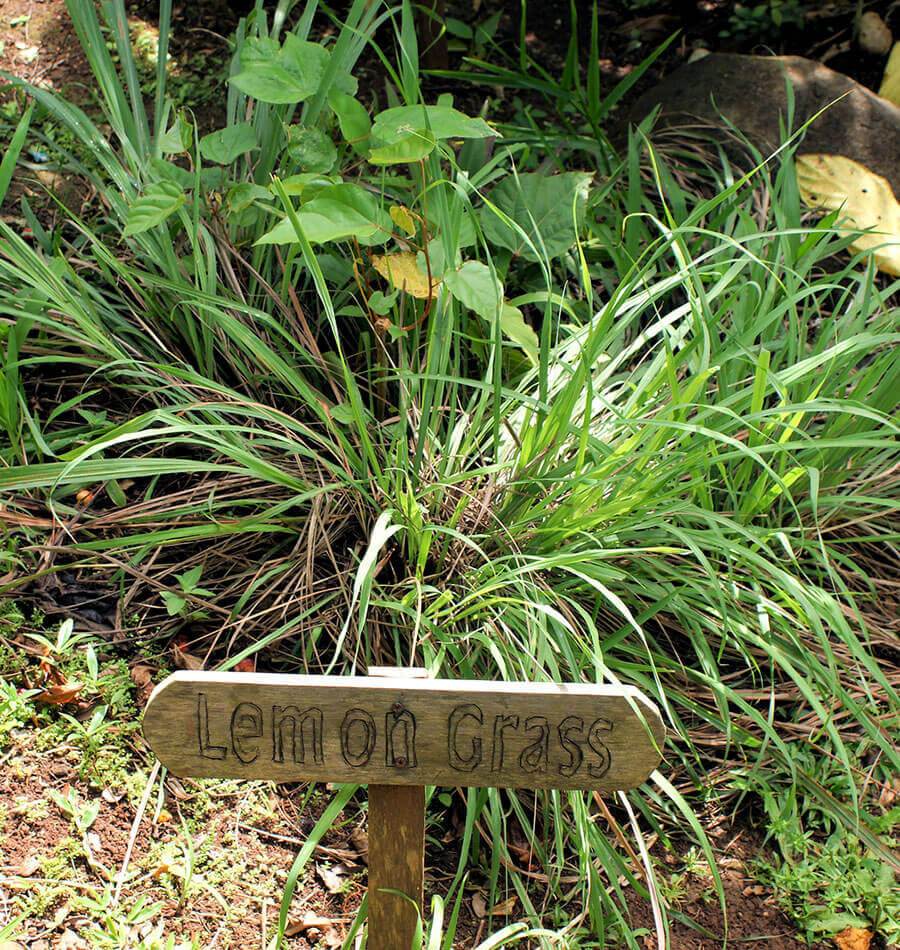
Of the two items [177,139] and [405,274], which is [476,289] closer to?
[405,274]

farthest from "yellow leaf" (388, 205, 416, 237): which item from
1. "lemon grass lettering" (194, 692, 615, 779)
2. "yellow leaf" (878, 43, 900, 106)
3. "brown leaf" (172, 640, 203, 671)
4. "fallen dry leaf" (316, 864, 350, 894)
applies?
"yellow leaf" (878, 43, 900, 106)

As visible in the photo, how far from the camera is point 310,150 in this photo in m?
2.01

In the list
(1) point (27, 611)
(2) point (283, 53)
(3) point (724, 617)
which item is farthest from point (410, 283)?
(1) point (27, 611)

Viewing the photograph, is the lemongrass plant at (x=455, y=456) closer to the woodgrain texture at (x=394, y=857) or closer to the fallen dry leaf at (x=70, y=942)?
the woodgrain texture at (x=394, y=857)

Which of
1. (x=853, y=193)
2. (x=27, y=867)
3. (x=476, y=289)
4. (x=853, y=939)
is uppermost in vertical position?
(x=476, y=289)

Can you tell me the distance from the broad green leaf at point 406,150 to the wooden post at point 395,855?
86cm

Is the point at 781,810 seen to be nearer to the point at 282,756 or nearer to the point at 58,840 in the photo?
the point at 282,756

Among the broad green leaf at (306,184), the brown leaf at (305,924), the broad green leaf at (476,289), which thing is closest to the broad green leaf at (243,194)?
the broad green leaf at (306,184)

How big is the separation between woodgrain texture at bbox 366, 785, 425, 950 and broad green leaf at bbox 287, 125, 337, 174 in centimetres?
124

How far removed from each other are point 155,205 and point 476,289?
64cm

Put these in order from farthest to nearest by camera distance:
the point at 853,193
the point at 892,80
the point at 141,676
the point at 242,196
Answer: the point at 892,80 < the point at 853,193 < the point at 242,196 < the point at 141,676

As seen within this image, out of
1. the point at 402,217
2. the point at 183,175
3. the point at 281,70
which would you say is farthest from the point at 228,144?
the point at 402,217

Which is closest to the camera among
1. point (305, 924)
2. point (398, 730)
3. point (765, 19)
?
point (398, 730)

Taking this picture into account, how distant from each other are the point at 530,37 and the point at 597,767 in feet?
8.86
